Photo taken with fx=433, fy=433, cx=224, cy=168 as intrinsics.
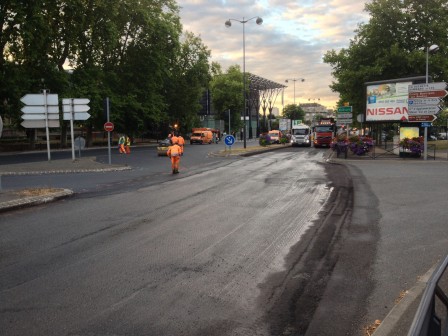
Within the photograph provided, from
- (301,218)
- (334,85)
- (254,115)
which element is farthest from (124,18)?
(254,115)

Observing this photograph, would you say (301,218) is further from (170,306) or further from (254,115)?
(254,115)

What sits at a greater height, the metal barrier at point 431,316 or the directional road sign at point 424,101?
the directional road sign at point 424,101

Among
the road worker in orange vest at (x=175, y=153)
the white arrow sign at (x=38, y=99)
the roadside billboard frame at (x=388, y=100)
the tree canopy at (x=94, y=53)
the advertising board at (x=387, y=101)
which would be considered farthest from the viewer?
the tree canopy at (x=94, y=53)

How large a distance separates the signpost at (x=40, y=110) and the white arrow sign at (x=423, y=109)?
766 inches

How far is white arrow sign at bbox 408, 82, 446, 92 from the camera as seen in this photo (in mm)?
24248

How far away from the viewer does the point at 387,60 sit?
35.3 metres

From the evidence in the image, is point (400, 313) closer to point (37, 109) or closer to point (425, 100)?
point (37, 109)

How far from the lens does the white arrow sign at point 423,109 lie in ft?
80.1

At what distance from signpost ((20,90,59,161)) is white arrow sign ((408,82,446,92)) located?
1958 centimetres

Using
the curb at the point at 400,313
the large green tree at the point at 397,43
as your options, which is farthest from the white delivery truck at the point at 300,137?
the curb at the point at 400,313

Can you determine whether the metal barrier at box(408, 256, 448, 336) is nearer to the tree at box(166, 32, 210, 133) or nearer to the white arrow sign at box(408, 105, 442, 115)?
the white arrow sign at box(408, 105, 442, 115)

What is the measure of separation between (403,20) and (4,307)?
128ft

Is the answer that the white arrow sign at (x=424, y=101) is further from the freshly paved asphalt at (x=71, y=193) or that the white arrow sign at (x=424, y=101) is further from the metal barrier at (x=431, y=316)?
the metal barrier at (x=431, y=316)

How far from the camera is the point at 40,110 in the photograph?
20031 millimetres
